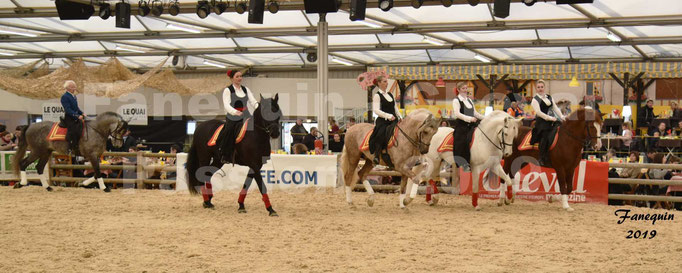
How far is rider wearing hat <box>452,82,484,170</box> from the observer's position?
405 inches

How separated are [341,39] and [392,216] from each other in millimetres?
12718

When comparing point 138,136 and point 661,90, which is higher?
point 661,90

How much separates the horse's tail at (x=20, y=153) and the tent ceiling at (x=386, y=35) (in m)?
4.02

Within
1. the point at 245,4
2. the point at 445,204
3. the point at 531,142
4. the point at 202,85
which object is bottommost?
the point at 445,204

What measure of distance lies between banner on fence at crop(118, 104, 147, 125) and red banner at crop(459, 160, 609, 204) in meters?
12.1

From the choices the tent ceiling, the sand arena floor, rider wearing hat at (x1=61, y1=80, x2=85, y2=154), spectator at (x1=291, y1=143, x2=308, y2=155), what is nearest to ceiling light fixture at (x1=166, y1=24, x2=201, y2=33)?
the tent ceiling

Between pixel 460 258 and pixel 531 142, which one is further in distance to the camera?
pixel 531 142

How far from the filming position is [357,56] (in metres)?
24.5

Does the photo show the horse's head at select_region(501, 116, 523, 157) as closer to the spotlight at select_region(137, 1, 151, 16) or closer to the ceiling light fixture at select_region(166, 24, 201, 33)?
the spotlight at select_region(137, 1, 151, 16)

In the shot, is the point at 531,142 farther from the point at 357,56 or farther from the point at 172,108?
the point at 172,108

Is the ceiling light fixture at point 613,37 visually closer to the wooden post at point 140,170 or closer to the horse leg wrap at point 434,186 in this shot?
the horse leg wrap at point 434,186

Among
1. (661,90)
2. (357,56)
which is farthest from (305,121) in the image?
(661,90)

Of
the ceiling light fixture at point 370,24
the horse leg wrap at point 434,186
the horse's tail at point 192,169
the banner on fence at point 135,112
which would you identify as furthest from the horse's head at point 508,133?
the banner on fence at point 135,112

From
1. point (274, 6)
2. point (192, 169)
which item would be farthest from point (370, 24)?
point (192, 169)
